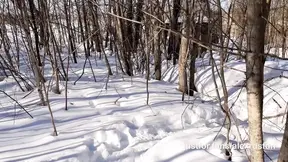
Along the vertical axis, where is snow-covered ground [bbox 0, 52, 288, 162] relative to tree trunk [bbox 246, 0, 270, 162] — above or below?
below

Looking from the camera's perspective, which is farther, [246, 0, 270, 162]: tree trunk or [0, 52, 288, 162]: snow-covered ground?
[0, 52, 288, 162]: snow-covered ground

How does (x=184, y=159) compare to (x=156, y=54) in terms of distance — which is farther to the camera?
→ (x=156, y=54)

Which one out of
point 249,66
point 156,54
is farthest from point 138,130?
point 156,54

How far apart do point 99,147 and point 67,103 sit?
1.48 meters

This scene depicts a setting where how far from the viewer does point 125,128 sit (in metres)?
3.41

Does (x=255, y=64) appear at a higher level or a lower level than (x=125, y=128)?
higher

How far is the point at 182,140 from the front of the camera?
285 cm

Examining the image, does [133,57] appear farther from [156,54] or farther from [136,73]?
[156,54]

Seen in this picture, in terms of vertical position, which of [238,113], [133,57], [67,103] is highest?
[133,57]

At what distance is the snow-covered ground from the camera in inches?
110

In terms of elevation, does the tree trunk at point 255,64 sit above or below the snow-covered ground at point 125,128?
above

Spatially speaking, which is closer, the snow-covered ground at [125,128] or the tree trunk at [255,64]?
the tree trunk at [255,64]

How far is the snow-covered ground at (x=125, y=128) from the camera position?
2.80 m

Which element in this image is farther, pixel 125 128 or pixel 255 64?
pixel 125 128
